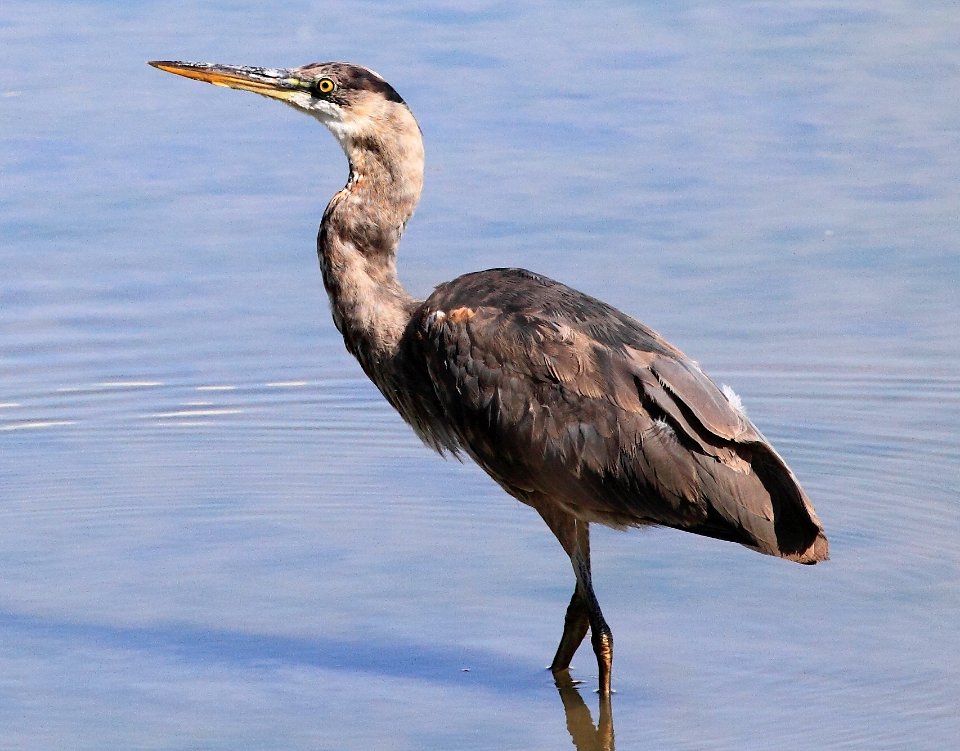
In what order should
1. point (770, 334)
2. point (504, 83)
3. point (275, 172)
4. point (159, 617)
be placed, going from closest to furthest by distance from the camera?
Answer: point (159, 617) → point (770, 334) → point (275, 172) → point (504, 83)

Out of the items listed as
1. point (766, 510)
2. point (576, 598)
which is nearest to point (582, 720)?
point (576, 598)

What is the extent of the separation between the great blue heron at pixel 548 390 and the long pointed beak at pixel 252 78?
48 mm

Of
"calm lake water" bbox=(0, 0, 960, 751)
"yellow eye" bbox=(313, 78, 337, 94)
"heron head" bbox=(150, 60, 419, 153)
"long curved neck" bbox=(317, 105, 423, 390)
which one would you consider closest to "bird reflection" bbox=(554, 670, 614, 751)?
"calm lake water" bbox=(0, 0, 960, 751)

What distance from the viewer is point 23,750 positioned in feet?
21.8

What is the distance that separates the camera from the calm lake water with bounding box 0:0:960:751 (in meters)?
7.12

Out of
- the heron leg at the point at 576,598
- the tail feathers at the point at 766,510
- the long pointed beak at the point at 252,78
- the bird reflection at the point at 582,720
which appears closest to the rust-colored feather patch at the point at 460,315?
the heron leg at the point at 576,598

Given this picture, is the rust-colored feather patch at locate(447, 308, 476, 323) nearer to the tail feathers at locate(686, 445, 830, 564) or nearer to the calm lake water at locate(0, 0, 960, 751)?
the tail feathers at locate(686, 445, 830, 564)

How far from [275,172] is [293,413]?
9.67 feet

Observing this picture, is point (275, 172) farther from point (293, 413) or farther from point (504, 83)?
point (293, 413)

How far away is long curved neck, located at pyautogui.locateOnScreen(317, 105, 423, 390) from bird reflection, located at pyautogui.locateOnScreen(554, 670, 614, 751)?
1314 millimetres

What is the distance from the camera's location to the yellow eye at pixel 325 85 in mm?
7594

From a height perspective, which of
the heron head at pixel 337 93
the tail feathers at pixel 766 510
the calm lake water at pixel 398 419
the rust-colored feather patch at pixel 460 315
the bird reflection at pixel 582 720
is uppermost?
the heron head at pixel 337 93

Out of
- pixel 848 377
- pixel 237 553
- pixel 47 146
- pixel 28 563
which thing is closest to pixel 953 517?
pixel 848 377

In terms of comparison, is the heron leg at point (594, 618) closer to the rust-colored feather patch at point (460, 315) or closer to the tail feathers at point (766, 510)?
the tail feathers at point (766, 510)
